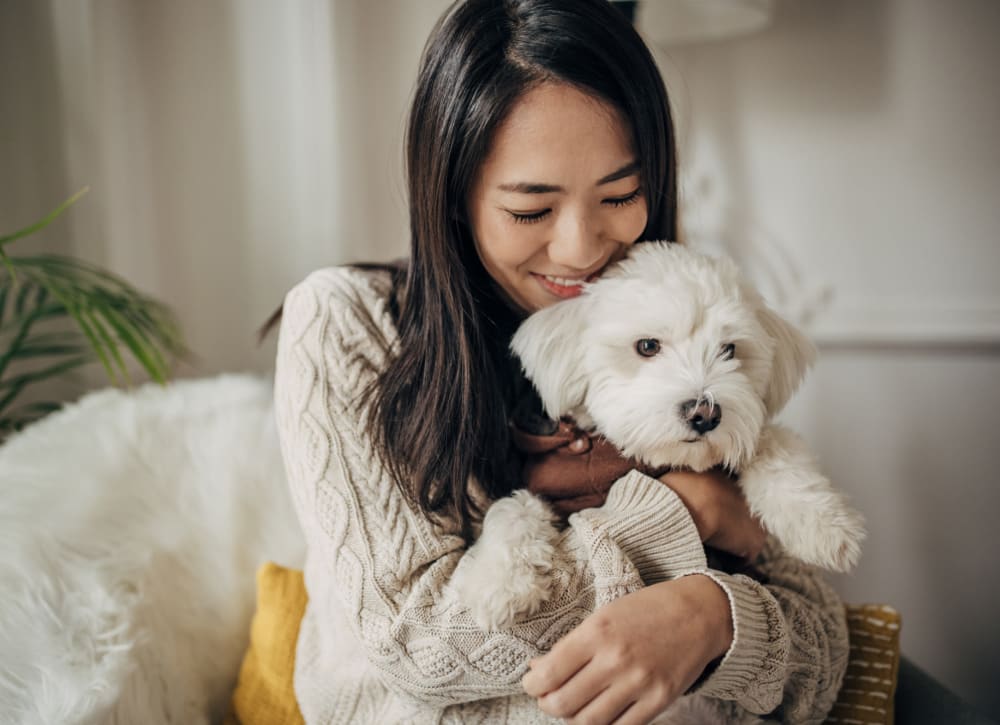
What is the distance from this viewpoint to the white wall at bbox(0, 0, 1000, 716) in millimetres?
2307

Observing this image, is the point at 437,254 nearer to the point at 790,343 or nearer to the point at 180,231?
the point at 790,343

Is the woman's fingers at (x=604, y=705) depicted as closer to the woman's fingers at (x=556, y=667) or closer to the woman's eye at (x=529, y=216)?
the woman's fingers at (x=556, y=667)

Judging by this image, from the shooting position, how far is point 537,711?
1097 mm

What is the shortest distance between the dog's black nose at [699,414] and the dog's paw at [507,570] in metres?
0.25

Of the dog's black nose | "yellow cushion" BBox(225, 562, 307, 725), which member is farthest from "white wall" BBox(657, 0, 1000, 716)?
"yellow cushion" BBox(225, 562, 307, 725)

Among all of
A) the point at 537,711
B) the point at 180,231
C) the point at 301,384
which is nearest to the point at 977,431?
the point at 537,711

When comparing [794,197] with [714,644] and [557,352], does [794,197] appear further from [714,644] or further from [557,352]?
[714,644]

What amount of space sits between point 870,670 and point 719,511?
1.61ft

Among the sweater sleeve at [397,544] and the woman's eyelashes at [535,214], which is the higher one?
the woman's eyelashes at [535,214]

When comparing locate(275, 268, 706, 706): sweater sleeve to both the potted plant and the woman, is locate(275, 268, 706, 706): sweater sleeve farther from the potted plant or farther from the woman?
the potted plant

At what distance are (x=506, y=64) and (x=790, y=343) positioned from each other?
2.05ft

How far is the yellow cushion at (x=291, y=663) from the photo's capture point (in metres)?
1.29

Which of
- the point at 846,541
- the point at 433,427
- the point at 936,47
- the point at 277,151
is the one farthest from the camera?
the point at 277,151

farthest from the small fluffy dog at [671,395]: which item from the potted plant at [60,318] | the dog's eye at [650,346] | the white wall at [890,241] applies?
the white wall at [890,241]
